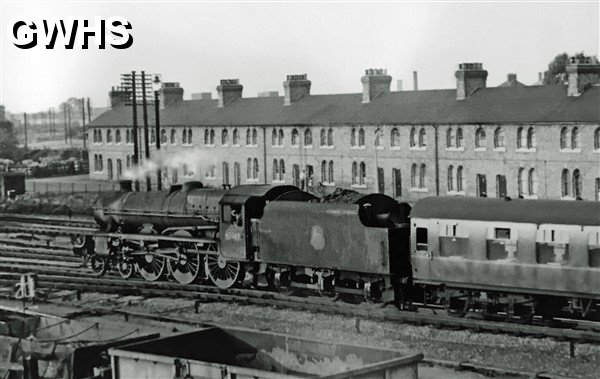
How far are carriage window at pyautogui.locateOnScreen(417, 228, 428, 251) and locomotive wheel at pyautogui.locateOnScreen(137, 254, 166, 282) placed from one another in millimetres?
8907

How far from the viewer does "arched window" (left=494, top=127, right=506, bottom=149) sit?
1684 inches

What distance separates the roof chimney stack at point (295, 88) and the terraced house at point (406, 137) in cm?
7

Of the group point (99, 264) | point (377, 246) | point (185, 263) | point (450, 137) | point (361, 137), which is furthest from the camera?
point (361, 137)

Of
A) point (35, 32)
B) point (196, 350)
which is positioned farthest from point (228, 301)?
point (196, 350)

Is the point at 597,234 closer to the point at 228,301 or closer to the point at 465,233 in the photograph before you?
the point at 465,233

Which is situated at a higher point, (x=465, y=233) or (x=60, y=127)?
(x=60, y=127)

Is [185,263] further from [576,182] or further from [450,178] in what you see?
[450,178]

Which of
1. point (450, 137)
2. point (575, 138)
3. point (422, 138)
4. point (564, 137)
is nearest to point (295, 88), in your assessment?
point (422, 138)

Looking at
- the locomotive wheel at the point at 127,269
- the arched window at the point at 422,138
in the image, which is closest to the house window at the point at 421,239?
the locomotive wheel at the point at 127,269

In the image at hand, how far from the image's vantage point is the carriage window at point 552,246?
55.8 ft

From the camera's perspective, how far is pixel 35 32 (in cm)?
1864

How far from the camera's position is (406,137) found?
152 ft

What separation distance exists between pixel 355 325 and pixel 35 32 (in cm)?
888

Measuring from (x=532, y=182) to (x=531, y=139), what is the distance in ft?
6.48
